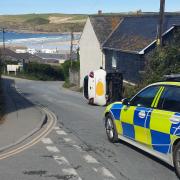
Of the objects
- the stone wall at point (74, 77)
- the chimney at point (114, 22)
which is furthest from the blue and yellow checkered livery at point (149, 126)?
the stone wall at point (74, 77)

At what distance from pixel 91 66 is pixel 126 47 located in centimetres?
1062

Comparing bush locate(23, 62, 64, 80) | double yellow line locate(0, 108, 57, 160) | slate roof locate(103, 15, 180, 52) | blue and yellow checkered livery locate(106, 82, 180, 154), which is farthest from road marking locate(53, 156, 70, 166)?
bush locate(23, 62, 64, 80)

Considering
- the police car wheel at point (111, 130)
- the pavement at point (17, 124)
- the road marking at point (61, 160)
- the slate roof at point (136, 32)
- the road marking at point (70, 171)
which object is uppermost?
the slate roof at point (136, 32)

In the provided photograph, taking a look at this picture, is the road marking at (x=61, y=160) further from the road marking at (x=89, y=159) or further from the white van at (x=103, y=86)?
the white van at (x=103, y=86)

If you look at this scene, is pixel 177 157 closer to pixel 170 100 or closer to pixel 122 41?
pixel 170 100

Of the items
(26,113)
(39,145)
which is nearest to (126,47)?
(26,113)

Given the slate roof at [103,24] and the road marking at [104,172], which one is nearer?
the road marking at [104,172]

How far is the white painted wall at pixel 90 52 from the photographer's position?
4644 centimetres

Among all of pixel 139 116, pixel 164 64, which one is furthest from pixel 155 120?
pixel 164 64

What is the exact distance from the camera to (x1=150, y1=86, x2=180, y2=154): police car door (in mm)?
9234

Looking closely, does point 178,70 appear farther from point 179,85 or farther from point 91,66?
point 91,66

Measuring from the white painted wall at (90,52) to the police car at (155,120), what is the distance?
3405cm

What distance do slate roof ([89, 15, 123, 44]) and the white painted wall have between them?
1.51 ft

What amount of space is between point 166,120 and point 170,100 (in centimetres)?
47
